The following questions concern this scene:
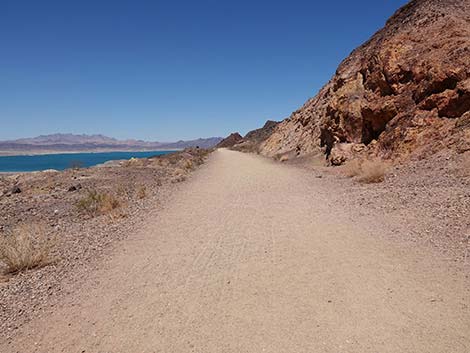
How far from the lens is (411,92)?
55.1 feet

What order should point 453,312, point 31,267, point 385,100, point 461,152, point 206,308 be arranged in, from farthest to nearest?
point 385,100, point 461,152, point 31,267, point 206,308, point 453,312

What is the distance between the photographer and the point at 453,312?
13.5 ft

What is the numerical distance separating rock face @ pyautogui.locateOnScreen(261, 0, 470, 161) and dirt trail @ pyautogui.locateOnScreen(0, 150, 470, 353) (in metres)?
8.15

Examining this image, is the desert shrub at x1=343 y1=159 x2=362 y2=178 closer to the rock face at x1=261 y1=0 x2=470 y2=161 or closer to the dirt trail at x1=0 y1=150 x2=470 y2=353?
the rock face at x1=261 y1=0 x2=470 y2=161

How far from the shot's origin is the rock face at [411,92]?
14500 millimetres

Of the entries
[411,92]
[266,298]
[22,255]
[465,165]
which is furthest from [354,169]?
[22,255]

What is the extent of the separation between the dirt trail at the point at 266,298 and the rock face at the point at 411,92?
815 cm

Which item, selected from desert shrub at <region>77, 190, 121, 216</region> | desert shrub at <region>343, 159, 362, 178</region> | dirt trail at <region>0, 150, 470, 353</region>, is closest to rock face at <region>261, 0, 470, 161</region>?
desert shrub at <region>343, 159, 362, 178</region>

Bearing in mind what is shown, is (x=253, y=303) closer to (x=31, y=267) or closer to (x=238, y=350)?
(x=238, y=350)

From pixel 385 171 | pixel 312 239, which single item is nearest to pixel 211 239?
pixel 312 239

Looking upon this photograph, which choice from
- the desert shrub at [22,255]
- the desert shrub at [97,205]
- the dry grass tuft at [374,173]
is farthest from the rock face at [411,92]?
the desert shrub at [22,255]

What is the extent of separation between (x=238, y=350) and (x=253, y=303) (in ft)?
3.21

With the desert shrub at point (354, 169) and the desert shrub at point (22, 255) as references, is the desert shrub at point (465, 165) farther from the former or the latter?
the desert shrub at point (22, 255)

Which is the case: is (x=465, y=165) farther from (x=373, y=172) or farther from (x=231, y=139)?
(x=231, y=139)
